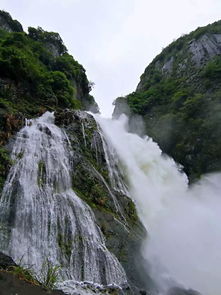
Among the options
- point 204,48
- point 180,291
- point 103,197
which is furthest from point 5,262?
point 204,48

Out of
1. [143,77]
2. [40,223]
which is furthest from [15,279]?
[143,77]

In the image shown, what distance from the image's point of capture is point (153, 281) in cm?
967

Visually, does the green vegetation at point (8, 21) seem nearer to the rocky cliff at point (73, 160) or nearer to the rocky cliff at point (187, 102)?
the rocky cliff at point (73, 160)

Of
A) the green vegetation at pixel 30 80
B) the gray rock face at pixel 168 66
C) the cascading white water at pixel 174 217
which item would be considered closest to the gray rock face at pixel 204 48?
the gray rock face at pixel 168 66

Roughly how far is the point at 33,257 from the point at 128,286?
2663mm

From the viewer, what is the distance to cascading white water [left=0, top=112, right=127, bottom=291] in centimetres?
852

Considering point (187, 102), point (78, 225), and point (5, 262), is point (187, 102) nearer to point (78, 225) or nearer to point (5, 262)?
point (78, 225)

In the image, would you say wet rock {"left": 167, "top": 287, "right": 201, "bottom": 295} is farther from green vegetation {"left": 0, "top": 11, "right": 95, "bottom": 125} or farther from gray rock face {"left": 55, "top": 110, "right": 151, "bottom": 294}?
green vegetation {"left": 0, "top": 11, "right": 95, "bottom": 125}

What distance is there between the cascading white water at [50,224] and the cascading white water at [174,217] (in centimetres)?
213

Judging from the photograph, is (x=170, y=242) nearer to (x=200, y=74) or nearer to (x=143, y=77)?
(x=200, y=74)

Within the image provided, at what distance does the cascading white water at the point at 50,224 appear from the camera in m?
8.52

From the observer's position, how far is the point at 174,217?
15.1 m

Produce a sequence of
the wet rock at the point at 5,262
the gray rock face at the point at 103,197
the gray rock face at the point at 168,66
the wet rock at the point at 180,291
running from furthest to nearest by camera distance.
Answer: the gray rock face at the point at 168,66 → the gray rock face at the point at 103,197 → the wet rock at the point at 180,291 → the wet rock at the point at 5,262

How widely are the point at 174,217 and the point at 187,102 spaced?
50.3 ft
